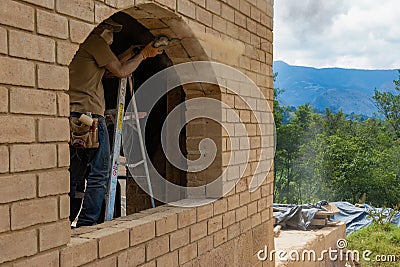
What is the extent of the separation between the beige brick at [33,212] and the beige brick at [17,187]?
0.10 ft

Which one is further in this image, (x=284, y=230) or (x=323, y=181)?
(x=323, y=181)

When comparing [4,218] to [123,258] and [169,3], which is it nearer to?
[123,258]

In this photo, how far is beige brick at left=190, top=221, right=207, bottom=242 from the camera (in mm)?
3643

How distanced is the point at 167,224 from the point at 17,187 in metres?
1.30

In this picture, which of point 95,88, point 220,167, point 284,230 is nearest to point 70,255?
point 95,88

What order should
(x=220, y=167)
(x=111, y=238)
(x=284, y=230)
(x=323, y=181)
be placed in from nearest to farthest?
(x=111, y=238)
(x=220, y=167)
(x=284, y=230)
(x=323, y=181)

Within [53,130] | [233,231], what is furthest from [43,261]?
[233,231]

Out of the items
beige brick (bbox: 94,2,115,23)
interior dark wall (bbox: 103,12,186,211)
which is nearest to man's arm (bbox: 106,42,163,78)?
interior dark wall (bbox: 103,12,186,211)

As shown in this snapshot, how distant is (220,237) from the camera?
13.2 feet

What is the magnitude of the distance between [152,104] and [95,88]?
3.87ft

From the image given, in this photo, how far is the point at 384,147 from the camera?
2777 cm

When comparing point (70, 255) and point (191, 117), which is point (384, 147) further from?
point (70, 255)

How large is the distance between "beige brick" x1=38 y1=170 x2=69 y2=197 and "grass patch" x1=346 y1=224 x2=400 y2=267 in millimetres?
9445

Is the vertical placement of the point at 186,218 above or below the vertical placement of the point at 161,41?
below
